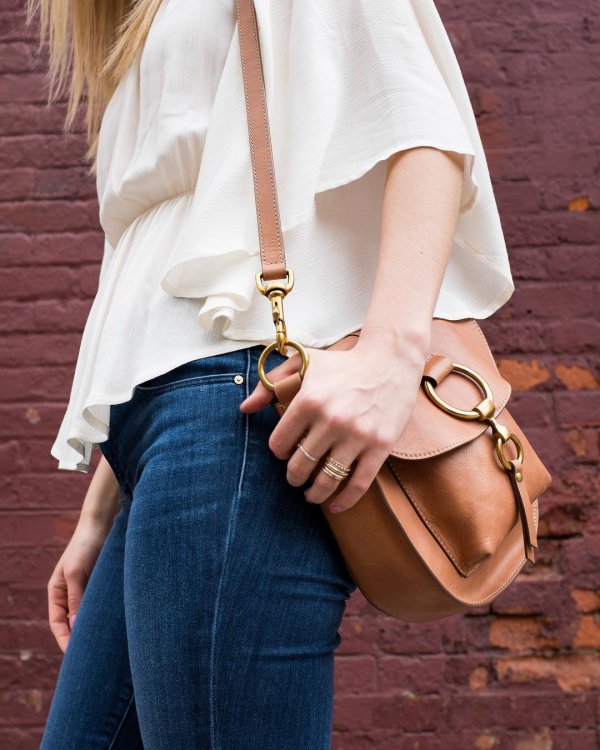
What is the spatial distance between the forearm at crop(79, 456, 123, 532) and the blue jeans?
1.12ft

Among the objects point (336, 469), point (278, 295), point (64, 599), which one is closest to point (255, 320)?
point (278, 295)

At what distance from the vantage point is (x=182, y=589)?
567 millimetres

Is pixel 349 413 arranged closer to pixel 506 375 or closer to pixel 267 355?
pixel 267 355

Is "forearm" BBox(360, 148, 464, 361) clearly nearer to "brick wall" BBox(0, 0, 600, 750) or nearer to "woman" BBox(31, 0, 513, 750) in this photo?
"woman" BBox(31, 0, 513, 750)

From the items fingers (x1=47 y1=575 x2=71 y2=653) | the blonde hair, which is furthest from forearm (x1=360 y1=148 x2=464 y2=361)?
fingers (x1=47 y1=575 x2=71 y2=653)

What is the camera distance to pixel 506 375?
5.74 feet

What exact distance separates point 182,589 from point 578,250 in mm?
1437

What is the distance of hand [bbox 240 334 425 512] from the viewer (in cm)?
54

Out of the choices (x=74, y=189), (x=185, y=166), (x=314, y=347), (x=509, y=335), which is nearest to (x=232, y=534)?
(x=314, y=347)

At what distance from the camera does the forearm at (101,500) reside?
3.12 ft

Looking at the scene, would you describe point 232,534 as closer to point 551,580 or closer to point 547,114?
point 551,580

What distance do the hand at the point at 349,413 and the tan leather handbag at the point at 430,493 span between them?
0.02 meters

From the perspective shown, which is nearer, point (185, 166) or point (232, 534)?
point (232, 534)

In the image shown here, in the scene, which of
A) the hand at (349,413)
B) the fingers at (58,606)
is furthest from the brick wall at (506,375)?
the hand at (349,413)
